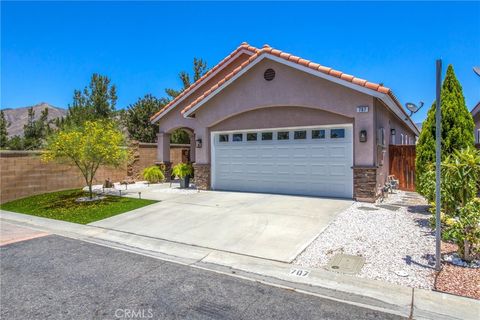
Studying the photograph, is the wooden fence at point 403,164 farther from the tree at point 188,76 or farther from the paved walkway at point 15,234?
the tree at point 188,76

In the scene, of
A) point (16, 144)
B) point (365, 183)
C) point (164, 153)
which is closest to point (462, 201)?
point (365, 183)

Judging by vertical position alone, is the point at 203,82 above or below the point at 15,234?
above

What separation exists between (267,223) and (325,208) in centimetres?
248

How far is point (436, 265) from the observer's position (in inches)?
195

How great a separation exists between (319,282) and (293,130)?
7.91m

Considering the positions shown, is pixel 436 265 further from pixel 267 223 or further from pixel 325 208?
A: pixel 325 208

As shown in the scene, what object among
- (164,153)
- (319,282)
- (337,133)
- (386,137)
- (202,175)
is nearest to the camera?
(319,282)

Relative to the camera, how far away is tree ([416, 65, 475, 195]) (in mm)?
8648

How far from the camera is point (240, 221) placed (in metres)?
8.33

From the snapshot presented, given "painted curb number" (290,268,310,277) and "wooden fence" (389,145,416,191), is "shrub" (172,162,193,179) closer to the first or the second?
"wooden fence" (389,145,416,191)

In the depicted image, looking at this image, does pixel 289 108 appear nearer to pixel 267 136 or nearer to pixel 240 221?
pixel 267 136

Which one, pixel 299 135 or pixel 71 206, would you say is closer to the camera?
pixel 71 206

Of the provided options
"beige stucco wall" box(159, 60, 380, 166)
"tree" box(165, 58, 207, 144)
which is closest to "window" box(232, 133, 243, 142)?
"beige stucco wall" box(159, 60, 380, 166)

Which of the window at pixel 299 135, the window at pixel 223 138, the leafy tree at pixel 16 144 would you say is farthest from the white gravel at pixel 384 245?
the leafy tree at pixel 16 144
